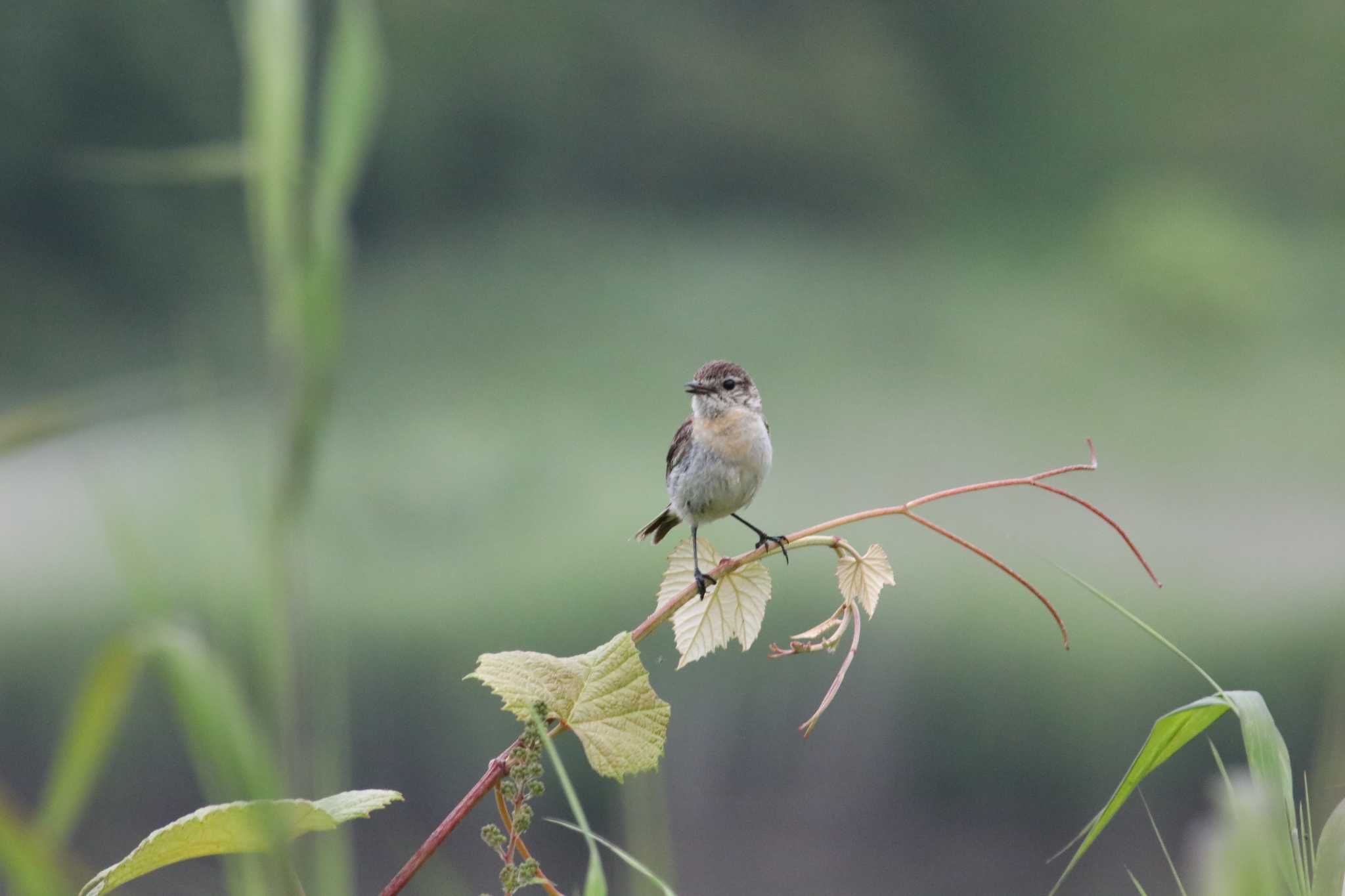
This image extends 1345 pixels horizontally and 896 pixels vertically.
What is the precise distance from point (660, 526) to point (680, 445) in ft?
0.51

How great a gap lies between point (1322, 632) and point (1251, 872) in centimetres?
600

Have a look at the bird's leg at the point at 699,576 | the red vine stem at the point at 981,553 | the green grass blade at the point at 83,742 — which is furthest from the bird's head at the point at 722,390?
the green grass blade at the point at 83,742

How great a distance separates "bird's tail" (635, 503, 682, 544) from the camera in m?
1.19

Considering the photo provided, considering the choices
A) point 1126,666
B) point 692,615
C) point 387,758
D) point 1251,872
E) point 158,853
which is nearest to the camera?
point 1251,872

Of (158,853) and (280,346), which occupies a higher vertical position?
(280,346)

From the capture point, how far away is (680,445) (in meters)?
1.41

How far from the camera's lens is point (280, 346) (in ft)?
1.22

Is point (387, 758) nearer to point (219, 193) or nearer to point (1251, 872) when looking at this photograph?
point (219, 193)

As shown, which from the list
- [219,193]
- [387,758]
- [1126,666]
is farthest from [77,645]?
[1126,666]

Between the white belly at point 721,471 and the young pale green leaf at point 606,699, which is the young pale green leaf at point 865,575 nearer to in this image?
the young pale green leaf at point 606,699

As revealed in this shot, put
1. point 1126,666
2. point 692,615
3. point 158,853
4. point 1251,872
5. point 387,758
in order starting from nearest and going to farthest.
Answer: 1. point 1251,872
2. point 158,853
3. point 692,615
4. point 387,758
5. point 1126,666

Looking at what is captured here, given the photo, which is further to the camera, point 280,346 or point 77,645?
point 77,645

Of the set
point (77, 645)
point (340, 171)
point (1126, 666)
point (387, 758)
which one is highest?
point (340, 171)

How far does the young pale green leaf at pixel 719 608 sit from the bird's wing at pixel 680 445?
72 centimetres
